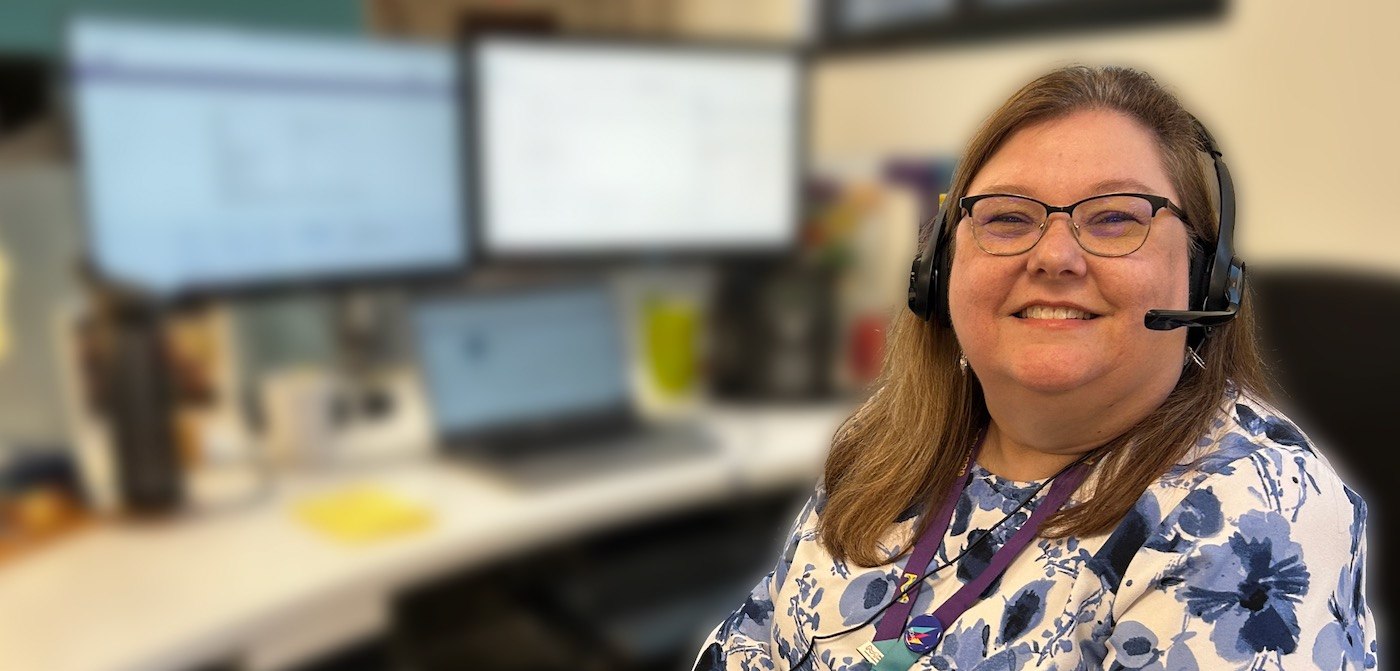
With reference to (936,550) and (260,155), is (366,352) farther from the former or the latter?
(936,550)

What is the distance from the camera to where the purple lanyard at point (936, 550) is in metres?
0.60

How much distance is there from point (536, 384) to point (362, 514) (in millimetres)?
289

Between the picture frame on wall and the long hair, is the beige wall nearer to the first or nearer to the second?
the picture frame on wall

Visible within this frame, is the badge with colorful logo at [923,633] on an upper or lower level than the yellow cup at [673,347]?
upper

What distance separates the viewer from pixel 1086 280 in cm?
55

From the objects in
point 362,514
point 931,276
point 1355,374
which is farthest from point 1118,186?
point 362,514

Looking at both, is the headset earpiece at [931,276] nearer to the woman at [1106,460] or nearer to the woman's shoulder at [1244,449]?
the woman at [1106,460]

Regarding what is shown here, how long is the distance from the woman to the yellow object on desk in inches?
22.8

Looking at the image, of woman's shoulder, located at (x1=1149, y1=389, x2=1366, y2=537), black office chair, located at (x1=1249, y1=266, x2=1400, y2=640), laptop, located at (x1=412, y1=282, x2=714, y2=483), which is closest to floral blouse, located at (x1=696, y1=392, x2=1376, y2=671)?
woman's shoulder, located at (x1=1149, y1=389, x2=1366, y2=537)

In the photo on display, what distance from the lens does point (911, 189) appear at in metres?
1.72

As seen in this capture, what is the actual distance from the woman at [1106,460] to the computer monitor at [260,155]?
94 centimetres

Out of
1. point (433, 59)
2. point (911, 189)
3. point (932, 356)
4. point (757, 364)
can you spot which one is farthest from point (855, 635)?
point (911, 189)

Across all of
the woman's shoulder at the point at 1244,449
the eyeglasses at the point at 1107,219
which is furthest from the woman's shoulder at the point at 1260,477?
the eyeglasses at the point at 1107,219

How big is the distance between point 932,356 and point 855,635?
0.65ft
